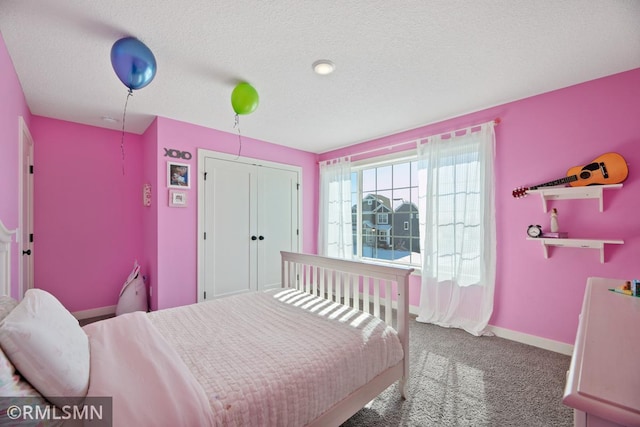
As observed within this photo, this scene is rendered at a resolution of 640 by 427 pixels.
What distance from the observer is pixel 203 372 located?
1.15 metres

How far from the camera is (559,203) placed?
2371mm

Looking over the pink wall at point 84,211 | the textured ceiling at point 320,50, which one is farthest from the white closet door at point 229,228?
the pink wall at point 84,211

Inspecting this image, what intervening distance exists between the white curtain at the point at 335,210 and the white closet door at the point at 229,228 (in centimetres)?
115

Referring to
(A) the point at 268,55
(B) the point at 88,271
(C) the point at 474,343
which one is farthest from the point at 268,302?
(B) the point at 88,271

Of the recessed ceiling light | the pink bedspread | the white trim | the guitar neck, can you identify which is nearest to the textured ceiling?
the recessed ceiling light

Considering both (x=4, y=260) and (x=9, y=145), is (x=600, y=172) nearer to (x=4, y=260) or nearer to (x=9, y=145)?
(x=4, y=260)

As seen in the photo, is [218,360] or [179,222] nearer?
[218,360]

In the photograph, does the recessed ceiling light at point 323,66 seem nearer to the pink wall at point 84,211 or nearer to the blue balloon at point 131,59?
the blue balloon at point 131,59

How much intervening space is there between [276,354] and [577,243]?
2523 mm

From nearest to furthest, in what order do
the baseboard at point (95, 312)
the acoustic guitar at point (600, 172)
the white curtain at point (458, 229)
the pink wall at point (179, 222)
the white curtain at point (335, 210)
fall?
the acoustic guitar at point (600, 172)
the white curtain at point (458, 229)
the pink wall at point (179, 222)
the baseboard at point (95, 312)
the white curtain at point (335, 210)

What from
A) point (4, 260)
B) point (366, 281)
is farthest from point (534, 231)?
point (4, 260)

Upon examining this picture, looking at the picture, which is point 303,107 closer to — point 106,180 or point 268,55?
point 268,55

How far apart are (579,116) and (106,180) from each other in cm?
504

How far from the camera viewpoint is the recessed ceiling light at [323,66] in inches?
75.8
